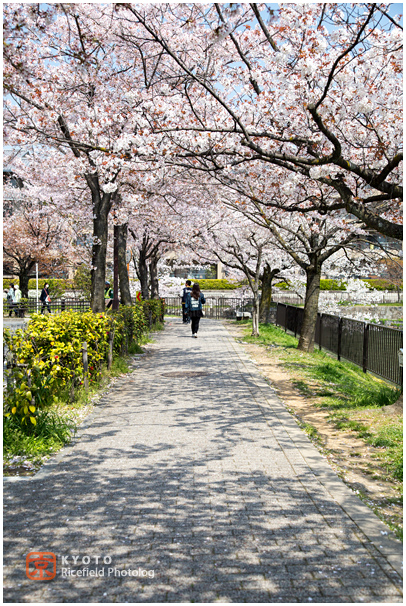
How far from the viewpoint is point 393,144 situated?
9.81m

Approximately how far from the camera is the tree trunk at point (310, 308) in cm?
1706

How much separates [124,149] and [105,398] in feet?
14.7

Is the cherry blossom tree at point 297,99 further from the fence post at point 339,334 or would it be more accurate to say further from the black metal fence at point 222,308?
the black metal fence at point 222,308

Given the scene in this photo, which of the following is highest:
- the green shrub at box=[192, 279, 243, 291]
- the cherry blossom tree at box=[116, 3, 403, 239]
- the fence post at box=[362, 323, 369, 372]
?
the cherry blossom tree at box=[116, 3, 403, 239]

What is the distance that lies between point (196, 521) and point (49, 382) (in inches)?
135

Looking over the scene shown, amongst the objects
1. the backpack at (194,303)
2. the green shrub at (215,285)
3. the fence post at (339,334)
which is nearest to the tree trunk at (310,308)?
the fence post at (339,334)

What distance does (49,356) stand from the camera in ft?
24.2

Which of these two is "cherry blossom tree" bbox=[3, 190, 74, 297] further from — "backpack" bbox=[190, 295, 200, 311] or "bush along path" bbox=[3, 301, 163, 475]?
"bush along path" bbox=[3, 301, 163, 475]

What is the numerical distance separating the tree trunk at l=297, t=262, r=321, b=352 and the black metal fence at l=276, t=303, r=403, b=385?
28.6 inches

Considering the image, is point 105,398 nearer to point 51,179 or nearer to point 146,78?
point 146,78

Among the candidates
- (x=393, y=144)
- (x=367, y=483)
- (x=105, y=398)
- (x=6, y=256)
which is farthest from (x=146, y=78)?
(x=6, y=256)

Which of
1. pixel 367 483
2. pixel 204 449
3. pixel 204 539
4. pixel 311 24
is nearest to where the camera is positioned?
pixel 204 539

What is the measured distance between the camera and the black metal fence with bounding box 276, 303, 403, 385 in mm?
11711

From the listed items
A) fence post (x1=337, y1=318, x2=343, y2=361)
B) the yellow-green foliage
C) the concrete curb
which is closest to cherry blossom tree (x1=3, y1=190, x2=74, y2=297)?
fence post (x1=337, y1=318, x2=343, y2=361)
